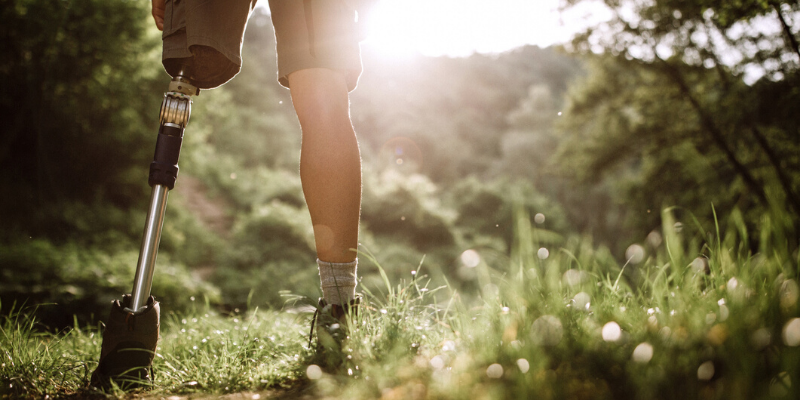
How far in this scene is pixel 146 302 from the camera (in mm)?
1269

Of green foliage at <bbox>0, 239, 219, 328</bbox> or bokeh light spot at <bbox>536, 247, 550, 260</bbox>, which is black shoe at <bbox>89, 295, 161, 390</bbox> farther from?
green foliage at <bbox>0, 239, 219, 328</bbox>

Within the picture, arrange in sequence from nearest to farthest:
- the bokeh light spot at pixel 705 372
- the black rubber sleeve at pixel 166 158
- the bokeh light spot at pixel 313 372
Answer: the bokeh light spot at pixel 705 372
the bokeh light spot at pixel 313 372
the black rubber sleeve at pixel 166 158

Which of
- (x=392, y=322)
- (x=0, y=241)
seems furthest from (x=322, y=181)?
(x=0, y=241)

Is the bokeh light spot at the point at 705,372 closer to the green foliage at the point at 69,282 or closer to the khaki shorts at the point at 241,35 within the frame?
the khaki shorts at the point at 241,35

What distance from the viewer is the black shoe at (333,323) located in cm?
113

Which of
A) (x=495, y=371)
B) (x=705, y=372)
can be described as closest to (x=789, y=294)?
(x=705, y=372)

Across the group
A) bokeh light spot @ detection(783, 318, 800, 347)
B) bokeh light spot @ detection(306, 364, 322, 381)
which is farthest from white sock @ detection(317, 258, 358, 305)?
bokeh light spot @ detection(783, 318, 800, 347)

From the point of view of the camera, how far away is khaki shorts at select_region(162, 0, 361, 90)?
4.27ft

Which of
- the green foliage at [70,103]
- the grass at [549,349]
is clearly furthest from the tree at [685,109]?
the green foliage at [70,103]

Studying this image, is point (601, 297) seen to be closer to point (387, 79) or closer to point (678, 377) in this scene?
point (678, 377)

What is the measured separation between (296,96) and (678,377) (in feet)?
4.05

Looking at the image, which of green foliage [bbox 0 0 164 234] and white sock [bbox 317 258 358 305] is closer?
white sock [bbox 317 258 358 305]

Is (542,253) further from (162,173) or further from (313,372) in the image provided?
(162,173)

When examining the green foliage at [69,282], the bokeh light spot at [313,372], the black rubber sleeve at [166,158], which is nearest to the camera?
the bokeh light spot at [313,372]
